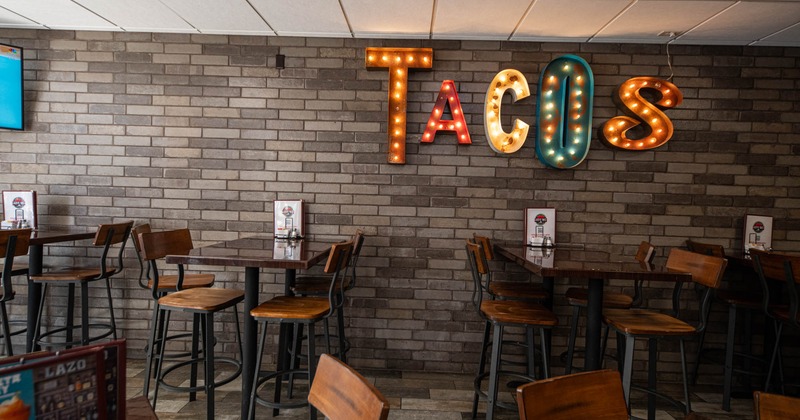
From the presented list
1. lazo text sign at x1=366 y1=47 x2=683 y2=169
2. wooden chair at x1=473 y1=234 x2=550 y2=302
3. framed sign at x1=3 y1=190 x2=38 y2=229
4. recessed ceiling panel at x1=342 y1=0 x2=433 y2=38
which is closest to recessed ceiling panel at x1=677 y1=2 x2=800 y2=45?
lazo text sign at x1=366 y1=47 x2=683 y2=169

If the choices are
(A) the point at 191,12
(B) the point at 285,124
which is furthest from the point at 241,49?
(B) the point at 285,124

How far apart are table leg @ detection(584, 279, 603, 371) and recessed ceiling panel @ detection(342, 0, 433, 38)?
229 cm

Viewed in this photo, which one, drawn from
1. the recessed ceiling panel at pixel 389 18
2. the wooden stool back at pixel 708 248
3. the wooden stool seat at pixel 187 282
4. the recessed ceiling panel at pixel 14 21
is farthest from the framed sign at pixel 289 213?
the wooden stool back at pixel 708 248

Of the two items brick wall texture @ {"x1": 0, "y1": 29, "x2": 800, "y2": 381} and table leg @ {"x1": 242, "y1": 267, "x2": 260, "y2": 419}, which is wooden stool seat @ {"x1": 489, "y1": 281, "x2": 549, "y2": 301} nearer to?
brick wall texture @ {"x1": 0, "y1": 29, "x2": 800, "y2": 381}

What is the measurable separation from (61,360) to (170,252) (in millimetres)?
2518

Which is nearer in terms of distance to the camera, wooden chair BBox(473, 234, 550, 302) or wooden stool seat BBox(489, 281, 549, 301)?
wooden chair BBox(473, 234, 550, 302)

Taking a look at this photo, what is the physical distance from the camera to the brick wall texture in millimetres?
3941

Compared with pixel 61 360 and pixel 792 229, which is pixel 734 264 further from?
pixel 61 360

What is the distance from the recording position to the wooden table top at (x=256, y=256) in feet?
8.02

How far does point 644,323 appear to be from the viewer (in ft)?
8.45

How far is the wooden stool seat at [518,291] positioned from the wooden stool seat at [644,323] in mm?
575

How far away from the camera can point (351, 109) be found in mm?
4004

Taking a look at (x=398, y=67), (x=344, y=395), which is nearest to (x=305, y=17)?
(x=398, y=67)

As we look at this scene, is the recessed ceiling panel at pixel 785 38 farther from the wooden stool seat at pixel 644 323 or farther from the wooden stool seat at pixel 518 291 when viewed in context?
the wooden stool seat at pixel 518 291
